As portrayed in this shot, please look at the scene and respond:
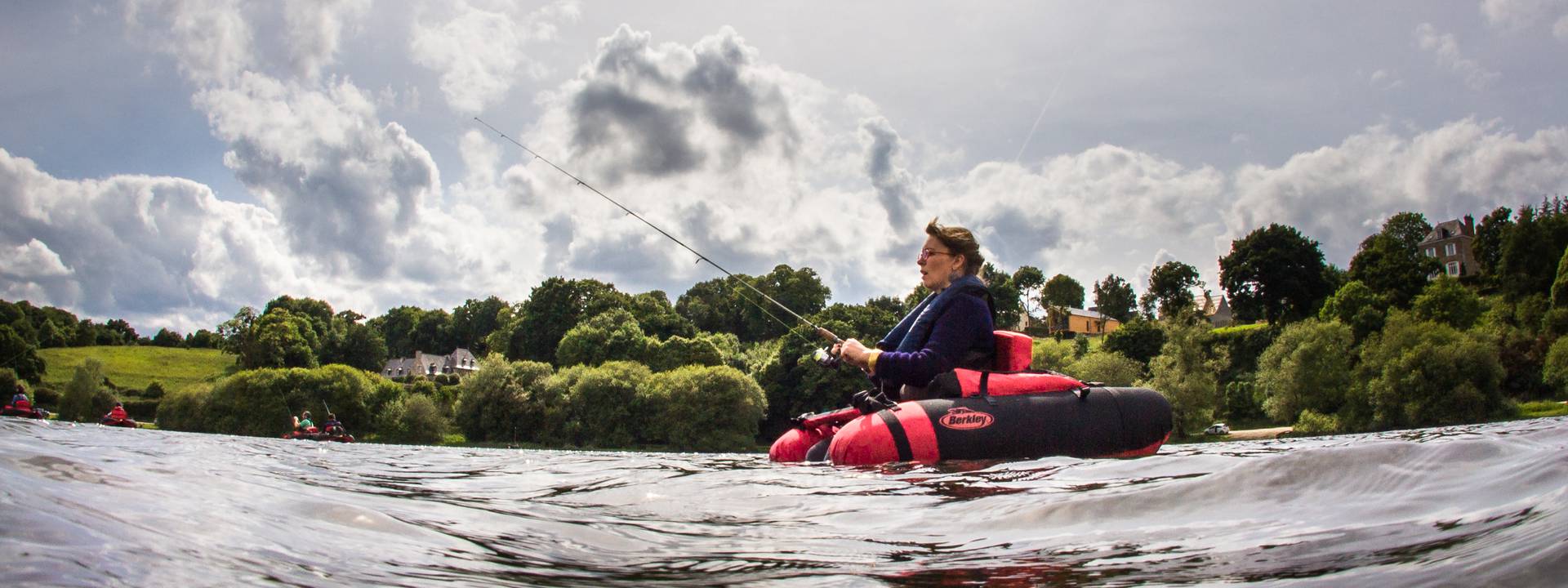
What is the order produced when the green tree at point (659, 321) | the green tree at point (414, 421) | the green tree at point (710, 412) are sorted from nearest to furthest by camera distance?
1. the green tree at point (710, 412)
2. the green tree at point (414, 421)
3. the green tree at point (659, 321)

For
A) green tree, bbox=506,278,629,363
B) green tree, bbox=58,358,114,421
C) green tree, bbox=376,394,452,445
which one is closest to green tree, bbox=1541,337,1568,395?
green tree, bbox=376,394,452,445

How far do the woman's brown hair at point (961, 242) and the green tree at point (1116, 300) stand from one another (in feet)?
384

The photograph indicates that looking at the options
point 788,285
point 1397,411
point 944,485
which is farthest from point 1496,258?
point 944,485

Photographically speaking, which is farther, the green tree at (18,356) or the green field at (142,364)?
the green field at (142,364)

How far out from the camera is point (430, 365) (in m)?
134

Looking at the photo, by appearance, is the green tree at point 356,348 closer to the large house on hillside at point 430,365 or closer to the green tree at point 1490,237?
the large house on hillside at point 430,365

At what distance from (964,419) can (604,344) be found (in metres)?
84.3

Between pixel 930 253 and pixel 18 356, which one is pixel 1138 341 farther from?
pixel 18 356

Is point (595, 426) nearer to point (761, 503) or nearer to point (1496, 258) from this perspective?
point (761, 503)

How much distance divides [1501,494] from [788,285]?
118 meters

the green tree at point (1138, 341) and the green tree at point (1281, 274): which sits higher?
the green tree at point (1281, 274)

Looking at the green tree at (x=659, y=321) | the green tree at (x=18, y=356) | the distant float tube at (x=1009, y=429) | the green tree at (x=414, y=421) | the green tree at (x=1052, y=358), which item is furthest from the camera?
the green tree at (x=659, y=321)

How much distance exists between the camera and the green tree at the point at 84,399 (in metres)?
71.8

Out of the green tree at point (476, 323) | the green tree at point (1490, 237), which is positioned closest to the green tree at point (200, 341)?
the green tree at point (476, 323)
